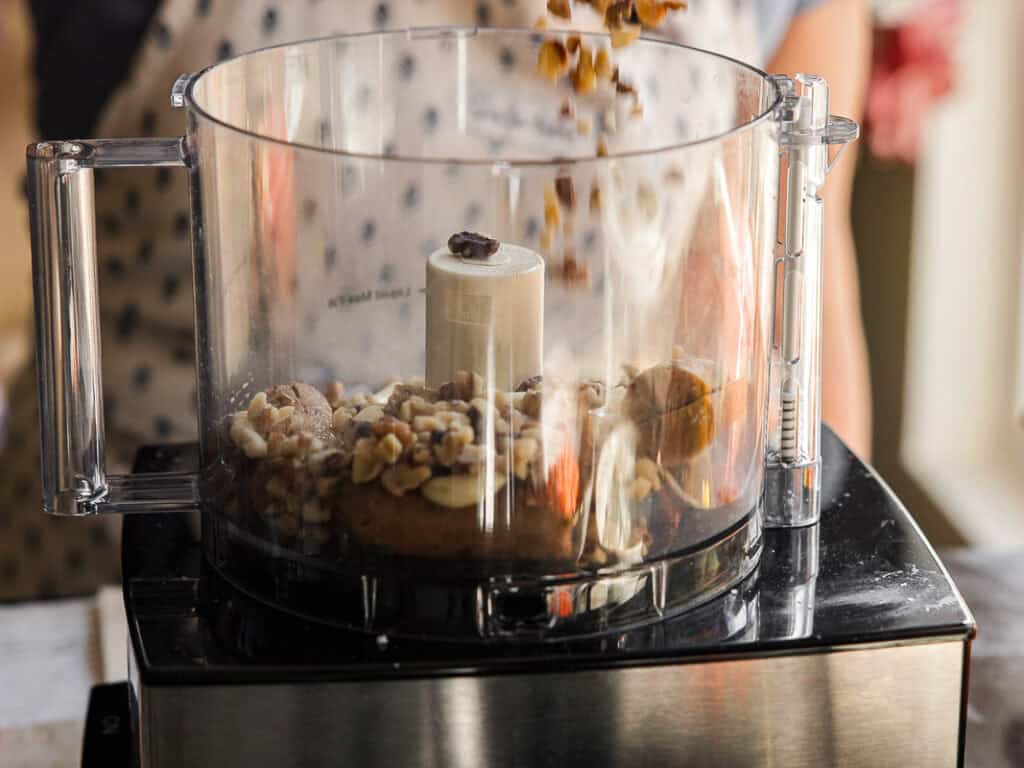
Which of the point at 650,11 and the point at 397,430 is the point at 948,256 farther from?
the point at 397,430

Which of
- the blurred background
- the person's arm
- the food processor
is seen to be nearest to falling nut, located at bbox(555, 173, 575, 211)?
the food processor

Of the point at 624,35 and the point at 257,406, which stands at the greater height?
the point at 624,35

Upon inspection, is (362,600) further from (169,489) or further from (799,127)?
(799,127)

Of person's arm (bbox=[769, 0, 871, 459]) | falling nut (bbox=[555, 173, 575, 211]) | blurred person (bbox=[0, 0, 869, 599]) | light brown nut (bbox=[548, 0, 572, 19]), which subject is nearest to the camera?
falling nut (bbox=[555, 173, 575, 211])

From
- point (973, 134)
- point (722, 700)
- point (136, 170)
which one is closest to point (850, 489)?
point (722, 700)

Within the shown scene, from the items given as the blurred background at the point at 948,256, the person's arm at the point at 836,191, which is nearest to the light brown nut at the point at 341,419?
the person's arm at the point at 836,191

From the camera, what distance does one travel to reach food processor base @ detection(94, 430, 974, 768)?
0.40 metres

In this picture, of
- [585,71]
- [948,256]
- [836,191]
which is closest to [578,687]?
[585,71]

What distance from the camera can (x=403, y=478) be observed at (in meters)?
0.40

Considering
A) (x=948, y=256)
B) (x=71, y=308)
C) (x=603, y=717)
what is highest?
(x=71, y=308)

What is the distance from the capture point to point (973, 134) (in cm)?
165

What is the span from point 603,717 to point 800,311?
161 millimetres

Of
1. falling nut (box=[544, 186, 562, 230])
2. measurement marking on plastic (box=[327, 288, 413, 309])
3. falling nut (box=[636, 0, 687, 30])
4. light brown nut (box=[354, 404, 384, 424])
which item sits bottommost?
light brown nut (box=[354, 404, 384, 424])

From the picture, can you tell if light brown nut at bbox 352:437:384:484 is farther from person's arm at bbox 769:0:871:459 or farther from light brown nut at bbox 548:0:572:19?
person's arm at bbox 769:0:871:459
